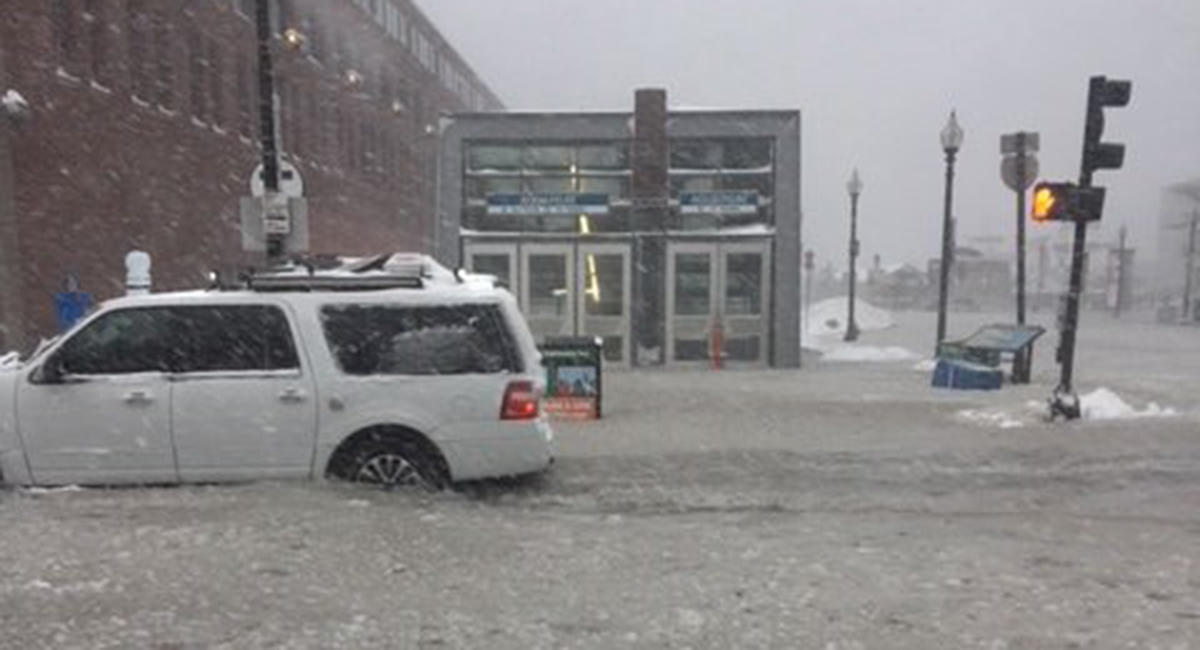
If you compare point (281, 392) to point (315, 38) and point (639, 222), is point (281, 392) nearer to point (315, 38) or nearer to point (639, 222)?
point (639, 222)

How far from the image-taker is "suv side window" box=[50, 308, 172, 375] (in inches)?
333

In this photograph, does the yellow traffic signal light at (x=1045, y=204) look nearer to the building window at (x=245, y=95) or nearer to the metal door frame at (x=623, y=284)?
the metal door frame at (x=623, y=284)

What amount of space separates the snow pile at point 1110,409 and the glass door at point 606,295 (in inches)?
427

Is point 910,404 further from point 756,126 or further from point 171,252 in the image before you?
point 171,252

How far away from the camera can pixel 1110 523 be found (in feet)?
26.8

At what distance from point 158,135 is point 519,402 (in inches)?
946

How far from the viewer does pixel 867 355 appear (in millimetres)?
29219

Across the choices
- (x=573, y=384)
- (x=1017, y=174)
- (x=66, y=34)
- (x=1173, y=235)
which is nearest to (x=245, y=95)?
(x=66, y=34)

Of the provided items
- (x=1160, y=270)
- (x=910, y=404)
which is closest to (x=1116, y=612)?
(x=910, y=404)

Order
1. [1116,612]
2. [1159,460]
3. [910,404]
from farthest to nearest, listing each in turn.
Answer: [910,404]
[1159,460]
[1116,612]

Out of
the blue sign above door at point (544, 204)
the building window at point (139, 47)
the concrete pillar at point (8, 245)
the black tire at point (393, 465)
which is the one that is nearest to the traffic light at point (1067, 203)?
the black tire at point (393, 465)

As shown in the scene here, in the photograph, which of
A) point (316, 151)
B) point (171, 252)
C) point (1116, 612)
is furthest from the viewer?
point (316, 151)

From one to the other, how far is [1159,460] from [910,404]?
4.68m

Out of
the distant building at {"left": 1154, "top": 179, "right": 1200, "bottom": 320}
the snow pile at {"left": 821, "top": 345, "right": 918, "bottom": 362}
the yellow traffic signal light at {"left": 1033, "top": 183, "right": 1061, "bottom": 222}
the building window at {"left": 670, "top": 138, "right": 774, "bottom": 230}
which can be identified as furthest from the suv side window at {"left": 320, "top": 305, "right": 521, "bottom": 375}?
the distant building at {"left": 1154, "top": 179, "right": 1200, "bottom": 320}
